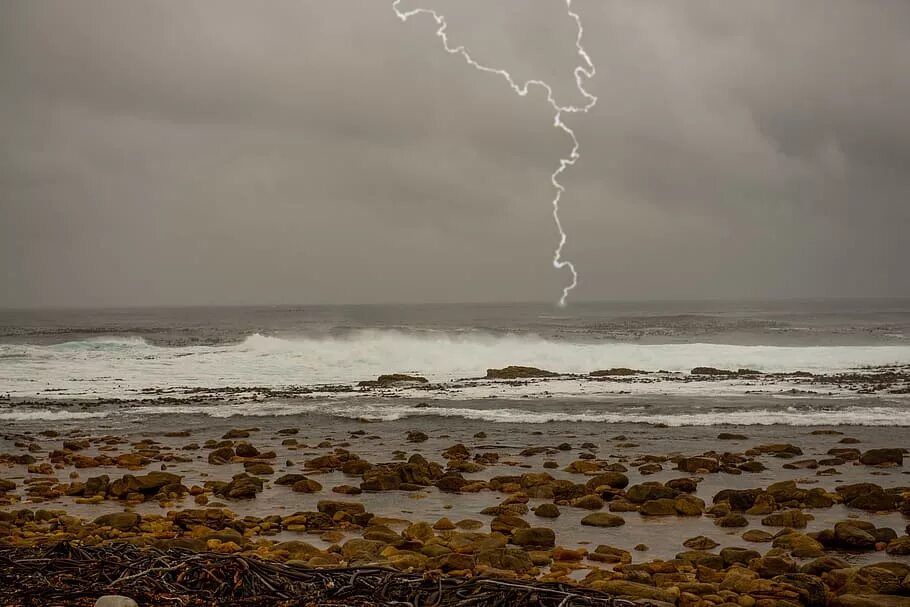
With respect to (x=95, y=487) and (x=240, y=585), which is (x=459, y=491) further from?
(x=240, y=585)

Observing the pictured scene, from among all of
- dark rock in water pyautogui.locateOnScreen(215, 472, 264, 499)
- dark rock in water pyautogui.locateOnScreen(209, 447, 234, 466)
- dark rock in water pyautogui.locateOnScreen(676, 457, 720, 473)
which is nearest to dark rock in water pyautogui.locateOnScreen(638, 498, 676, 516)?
dark rock in water pyautogui.locateOnScreen(676, 457, 720, 473)

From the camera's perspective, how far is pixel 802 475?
51.0 ft

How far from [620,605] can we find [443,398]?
25463 millimetres

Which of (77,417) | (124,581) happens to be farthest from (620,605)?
(77,417)

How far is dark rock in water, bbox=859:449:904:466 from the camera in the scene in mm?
16578

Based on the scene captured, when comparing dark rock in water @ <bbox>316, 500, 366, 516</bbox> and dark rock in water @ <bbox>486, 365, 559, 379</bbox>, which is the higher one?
Answer: dark rock in water @ <bbox>316, 500, 366, 516</bbox>

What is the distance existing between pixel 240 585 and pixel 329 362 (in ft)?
137

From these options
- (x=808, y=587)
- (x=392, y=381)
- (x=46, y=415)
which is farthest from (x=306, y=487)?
(x=392, y=381)

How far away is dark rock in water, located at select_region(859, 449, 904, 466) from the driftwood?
1324 centimetres

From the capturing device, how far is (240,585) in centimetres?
600

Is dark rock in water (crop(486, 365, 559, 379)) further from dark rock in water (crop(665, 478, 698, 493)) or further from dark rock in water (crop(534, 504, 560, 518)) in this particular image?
dark rock in water (crop(534, 504, 560, 518))

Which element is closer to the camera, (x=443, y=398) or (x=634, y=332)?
(x=443, y=398)

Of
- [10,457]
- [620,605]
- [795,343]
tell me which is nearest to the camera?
[620,605]

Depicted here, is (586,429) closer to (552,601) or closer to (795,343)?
(552,601)
